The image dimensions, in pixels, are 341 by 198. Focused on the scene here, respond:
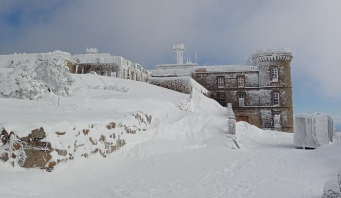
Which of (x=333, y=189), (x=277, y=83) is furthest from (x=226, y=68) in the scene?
(x=333, y=189)

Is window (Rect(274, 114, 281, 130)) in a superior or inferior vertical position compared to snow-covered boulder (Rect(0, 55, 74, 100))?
inferior

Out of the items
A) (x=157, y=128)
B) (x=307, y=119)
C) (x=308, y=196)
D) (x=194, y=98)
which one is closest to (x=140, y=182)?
(x=308, y=196)

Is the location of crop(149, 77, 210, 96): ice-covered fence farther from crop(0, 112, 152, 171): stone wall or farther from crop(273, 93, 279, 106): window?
crop(273, 93, 279, 106): window

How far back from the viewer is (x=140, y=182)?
504 centimetres

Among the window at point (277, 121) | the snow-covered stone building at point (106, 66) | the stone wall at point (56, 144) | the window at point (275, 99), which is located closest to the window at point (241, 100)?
the window at point (275, 99)

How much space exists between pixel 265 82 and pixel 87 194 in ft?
100

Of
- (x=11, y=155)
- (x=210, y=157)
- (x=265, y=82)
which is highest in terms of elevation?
(x=265, y=82)

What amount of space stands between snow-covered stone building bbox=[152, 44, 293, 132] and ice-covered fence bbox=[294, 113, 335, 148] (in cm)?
1923

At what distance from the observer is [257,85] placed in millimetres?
31922

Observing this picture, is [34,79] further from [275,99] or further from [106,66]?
[275,99]

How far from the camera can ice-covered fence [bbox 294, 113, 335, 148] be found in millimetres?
12098

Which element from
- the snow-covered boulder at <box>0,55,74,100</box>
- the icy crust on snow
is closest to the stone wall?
the icy crust on snow

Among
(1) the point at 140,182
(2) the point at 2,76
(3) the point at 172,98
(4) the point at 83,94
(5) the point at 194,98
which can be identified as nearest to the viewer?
(1) the point at 140,182

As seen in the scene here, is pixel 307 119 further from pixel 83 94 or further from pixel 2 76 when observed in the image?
pixel 2 76
